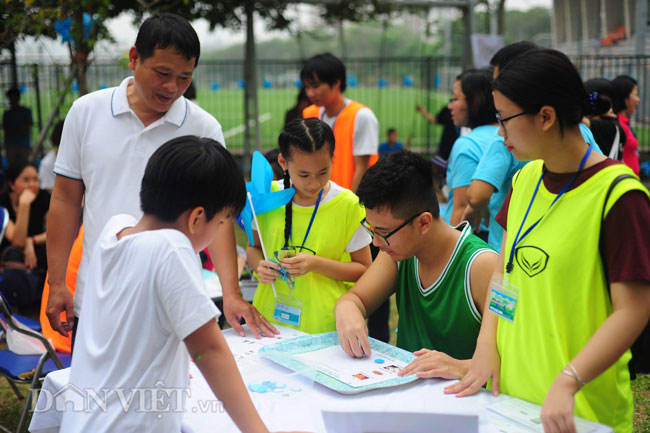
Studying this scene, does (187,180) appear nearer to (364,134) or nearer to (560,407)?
(560,407)

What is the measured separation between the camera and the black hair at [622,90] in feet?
14.8

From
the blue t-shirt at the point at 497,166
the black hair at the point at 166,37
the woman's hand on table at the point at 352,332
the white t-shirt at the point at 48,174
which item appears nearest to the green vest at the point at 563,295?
the woman's hand on table at the point at 352,332

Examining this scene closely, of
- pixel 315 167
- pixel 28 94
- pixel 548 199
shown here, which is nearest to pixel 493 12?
pixel 28 94

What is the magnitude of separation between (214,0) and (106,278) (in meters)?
7.65

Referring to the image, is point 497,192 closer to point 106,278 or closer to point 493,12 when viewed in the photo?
point 106,278

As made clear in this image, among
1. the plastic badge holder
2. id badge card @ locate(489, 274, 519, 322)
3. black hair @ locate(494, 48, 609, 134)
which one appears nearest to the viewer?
black hair @ locate(494, 48, 609, 134)

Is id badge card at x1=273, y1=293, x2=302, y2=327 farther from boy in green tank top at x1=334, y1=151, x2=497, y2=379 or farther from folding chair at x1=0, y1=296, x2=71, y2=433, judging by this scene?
folding chair at x1=0, y1=296, x2=71, y2=433

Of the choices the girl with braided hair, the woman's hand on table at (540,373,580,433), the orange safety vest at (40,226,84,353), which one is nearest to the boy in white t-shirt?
the woman's hand on table at (540,373,580,433)

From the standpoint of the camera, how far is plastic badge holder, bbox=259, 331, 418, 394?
1.78m

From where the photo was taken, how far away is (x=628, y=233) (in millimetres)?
1396

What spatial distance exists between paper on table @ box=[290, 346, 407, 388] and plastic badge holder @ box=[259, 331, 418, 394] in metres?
0.02

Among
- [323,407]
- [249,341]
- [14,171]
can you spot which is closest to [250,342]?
[249,341]

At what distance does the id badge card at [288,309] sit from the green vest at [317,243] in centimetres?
2

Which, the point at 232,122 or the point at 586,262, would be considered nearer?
the point at 586,262
